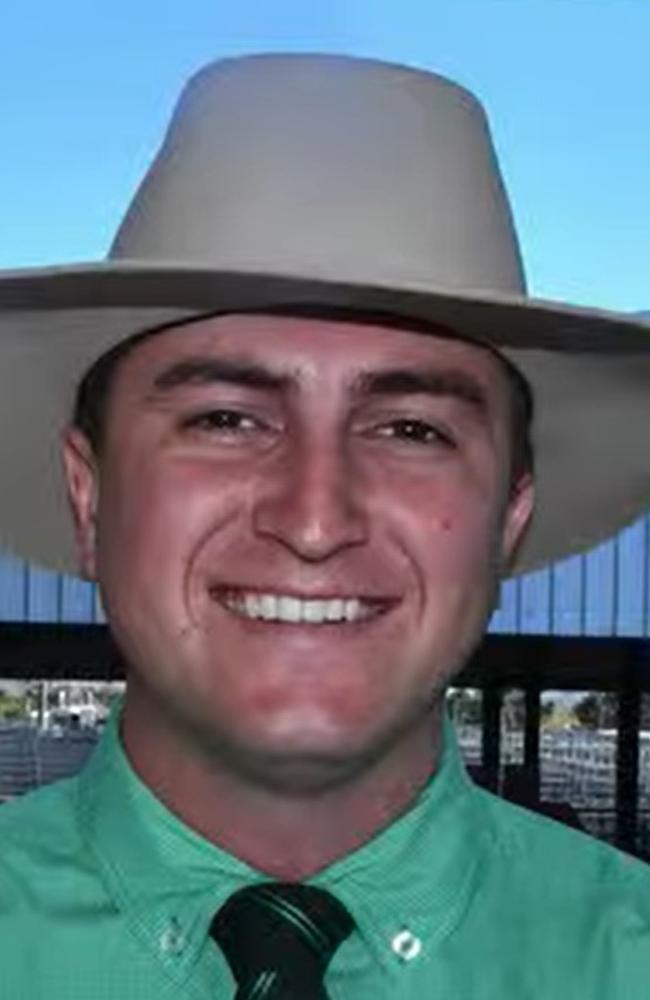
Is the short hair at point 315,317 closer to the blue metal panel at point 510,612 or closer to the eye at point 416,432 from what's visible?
the eye at point 416,432

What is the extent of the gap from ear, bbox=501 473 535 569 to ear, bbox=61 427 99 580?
462 mm

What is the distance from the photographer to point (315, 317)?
1966mm

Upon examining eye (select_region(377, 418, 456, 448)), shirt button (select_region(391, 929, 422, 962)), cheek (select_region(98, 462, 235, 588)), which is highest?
eye (select_region(377, 418, 456, 448))

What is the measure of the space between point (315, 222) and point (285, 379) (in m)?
0.17

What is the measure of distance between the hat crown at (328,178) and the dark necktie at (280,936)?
0.65 metres

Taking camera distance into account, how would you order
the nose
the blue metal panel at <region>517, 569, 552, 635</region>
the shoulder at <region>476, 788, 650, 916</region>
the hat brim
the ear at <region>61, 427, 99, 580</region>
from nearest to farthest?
1. the nose
2. the hat brim
3. the ear at <region>61, 427, 99, 580</region>
4. the shoulder at <region>476, 788, 650, 916</region>
5. the blue metal panel at <region>517, 569, 552, 635</region>

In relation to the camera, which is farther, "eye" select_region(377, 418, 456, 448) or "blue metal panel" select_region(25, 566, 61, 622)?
"blue metal panel" select_region(25, 566, 61, 622)

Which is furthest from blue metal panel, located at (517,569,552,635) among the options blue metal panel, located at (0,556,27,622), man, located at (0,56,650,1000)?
man, located at (0,56,650,1000)

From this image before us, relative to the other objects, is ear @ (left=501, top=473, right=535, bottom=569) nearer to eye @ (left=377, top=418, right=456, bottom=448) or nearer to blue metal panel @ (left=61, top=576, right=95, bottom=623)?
eye @ (left=377, top=418, right=456, bottom=448)

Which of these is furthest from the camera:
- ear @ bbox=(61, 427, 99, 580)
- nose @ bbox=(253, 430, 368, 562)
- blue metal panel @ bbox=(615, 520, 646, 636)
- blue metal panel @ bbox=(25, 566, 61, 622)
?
blue metal panel @ bbox=(25, 566, 61, 622)

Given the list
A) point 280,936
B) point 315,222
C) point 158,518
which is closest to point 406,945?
point 280,936

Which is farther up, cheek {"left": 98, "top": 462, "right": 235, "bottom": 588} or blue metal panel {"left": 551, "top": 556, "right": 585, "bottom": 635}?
cheek {"left": 98, "top": 462, "right": 235, "bottom": 588}

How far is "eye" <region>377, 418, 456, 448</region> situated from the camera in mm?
1945

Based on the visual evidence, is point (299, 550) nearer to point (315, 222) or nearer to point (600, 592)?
point (315, 222)
